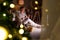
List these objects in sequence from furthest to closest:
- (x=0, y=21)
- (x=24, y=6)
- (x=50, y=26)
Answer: (x=24, y=6)
(x=50, y=26)
(x=0, y=21)

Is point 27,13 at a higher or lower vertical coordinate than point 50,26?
higher

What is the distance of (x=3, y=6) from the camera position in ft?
4.68

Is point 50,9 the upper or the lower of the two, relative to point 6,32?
upper

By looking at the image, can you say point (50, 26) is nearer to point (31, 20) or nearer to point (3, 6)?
point (31, 20)

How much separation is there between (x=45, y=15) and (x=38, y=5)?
162mm

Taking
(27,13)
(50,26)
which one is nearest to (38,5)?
(27,13)

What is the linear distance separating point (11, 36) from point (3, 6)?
0.93 feet

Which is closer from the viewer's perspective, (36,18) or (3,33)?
(3,33)

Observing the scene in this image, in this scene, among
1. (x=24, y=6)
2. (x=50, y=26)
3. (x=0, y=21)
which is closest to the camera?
(x=0, y=21)

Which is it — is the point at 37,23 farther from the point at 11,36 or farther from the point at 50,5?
the point at 11,36

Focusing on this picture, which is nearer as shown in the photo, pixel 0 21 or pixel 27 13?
pixel 0 21

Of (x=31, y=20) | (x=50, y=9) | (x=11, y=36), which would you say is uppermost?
(x=50, y=9)

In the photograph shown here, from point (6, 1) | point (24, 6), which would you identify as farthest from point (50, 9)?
point (6, 1)

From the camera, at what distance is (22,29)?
146cm
